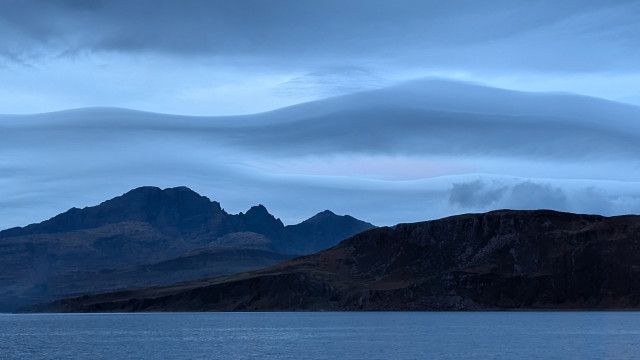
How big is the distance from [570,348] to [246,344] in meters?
63.1

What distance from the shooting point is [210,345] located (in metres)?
177

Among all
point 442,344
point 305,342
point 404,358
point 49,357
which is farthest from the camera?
point 305,342

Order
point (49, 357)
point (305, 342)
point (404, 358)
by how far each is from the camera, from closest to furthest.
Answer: point (404, 358), point (49, 357), point (305, 342)

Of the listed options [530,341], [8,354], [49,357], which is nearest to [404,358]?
[530,341]

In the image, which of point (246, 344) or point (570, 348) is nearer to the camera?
point (570, 348)

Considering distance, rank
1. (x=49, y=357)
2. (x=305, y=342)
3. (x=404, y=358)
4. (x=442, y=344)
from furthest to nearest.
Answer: (x=305, y=342) < (x=442, y=344) < (x=49, y=357) < (x=404, y=358)

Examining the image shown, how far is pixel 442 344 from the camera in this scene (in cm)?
17100

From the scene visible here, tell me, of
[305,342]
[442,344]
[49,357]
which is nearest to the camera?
[49,357]

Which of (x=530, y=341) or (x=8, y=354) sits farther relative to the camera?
(x=530, y=341)

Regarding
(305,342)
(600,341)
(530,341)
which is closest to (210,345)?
(305,342)

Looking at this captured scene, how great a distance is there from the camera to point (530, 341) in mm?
177250

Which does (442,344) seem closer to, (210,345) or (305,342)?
(305,342)

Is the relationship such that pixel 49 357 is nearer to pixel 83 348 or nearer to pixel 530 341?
pixel 83 348

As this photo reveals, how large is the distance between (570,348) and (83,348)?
91519 millimetres
